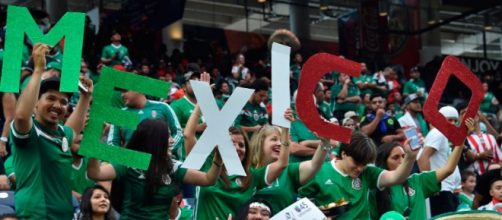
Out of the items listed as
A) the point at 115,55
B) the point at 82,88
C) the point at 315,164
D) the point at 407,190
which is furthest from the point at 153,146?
the point at 115,55

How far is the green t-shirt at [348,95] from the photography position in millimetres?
14398

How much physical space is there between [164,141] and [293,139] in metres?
3.56

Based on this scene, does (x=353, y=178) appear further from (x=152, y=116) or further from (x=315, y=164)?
(x=152, y=116)

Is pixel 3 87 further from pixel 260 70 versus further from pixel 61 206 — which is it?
pixel 260 70

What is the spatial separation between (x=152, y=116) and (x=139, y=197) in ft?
6.63

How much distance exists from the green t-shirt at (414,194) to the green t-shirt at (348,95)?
7.42 metres

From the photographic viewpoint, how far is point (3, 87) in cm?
495

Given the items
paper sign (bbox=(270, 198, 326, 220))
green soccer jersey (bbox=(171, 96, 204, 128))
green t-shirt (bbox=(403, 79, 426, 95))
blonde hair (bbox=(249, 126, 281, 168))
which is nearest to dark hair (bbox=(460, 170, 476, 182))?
green soccer jersey (bbox=(171, 96, 204, 128))

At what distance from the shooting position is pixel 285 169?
6176mm

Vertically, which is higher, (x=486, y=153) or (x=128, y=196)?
(x=128, y=196)

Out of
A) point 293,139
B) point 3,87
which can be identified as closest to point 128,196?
point 3,87

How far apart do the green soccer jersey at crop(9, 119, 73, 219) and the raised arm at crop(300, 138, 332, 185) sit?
5.64 feet

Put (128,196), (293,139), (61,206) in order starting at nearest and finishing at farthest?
(61,206)
(128,196)
(293,139)

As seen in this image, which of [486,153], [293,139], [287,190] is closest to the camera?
[287,190]
